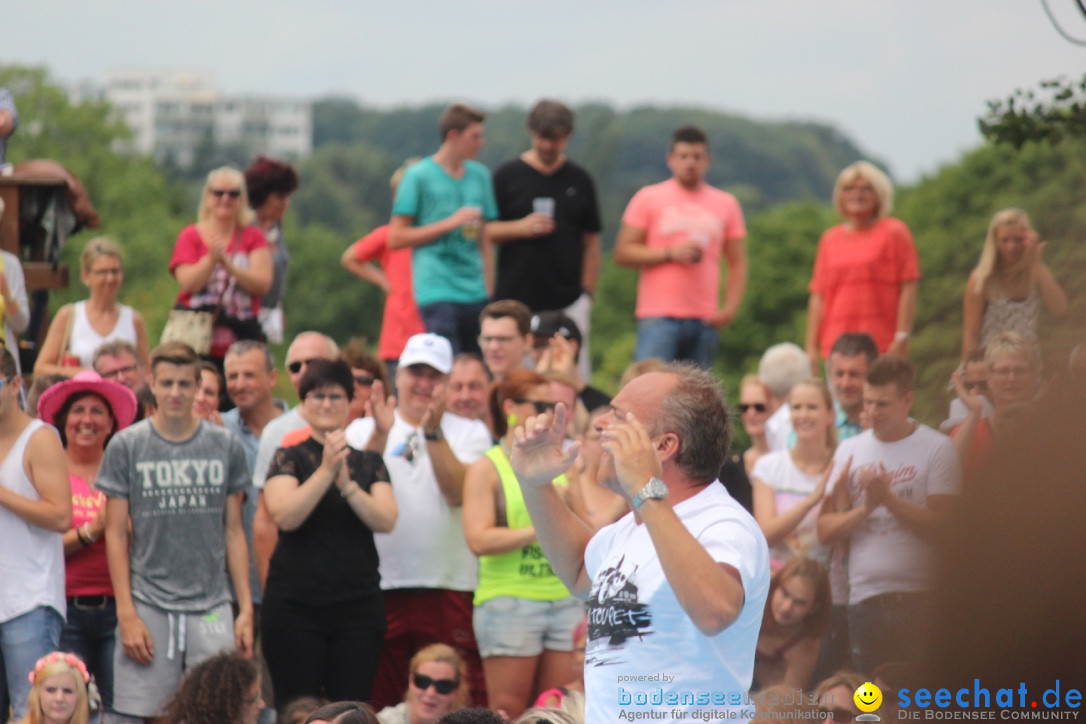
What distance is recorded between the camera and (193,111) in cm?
18612

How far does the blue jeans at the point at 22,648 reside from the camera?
5770 millimetres

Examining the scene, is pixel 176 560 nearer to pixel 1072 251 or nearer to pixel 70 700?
pixel 70 700

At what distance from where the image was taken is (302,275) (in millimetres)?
68500

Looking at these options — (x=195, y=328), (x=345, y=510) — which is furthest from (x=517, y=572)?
(x=195, y=328)

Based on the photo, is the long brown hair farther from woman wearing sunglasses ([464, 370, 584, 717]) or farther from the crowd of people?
woman wearing sunglasses ([464, 370, 584, 717])

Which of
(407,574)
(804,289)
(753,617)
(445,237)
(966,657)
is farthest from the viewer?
(804,289)

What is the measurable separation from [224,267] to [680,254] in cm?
293

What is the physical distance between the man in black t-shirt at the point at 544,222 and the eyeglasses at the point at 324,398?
2858 mm

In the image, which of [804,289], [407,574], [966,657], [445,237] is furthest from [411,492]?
[804,289]

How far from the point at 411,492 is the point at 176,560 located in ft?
3.88

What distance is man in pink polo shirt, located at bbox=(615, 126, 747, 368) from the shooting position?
9258 mm

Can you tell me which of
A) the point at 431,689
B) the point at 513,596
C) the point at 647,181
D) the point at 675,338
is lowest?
the point at 431,689

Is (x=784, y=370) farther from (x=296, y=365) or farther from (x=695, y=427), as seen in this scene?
(x=695, y=427)

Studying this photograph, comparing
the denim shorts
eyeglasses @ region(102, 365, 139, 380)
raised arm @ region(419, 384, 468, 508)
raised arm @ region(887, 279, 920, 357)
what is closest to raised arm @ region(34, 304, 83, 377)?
eyeglasses @ region(102, 365, 139, 380)
